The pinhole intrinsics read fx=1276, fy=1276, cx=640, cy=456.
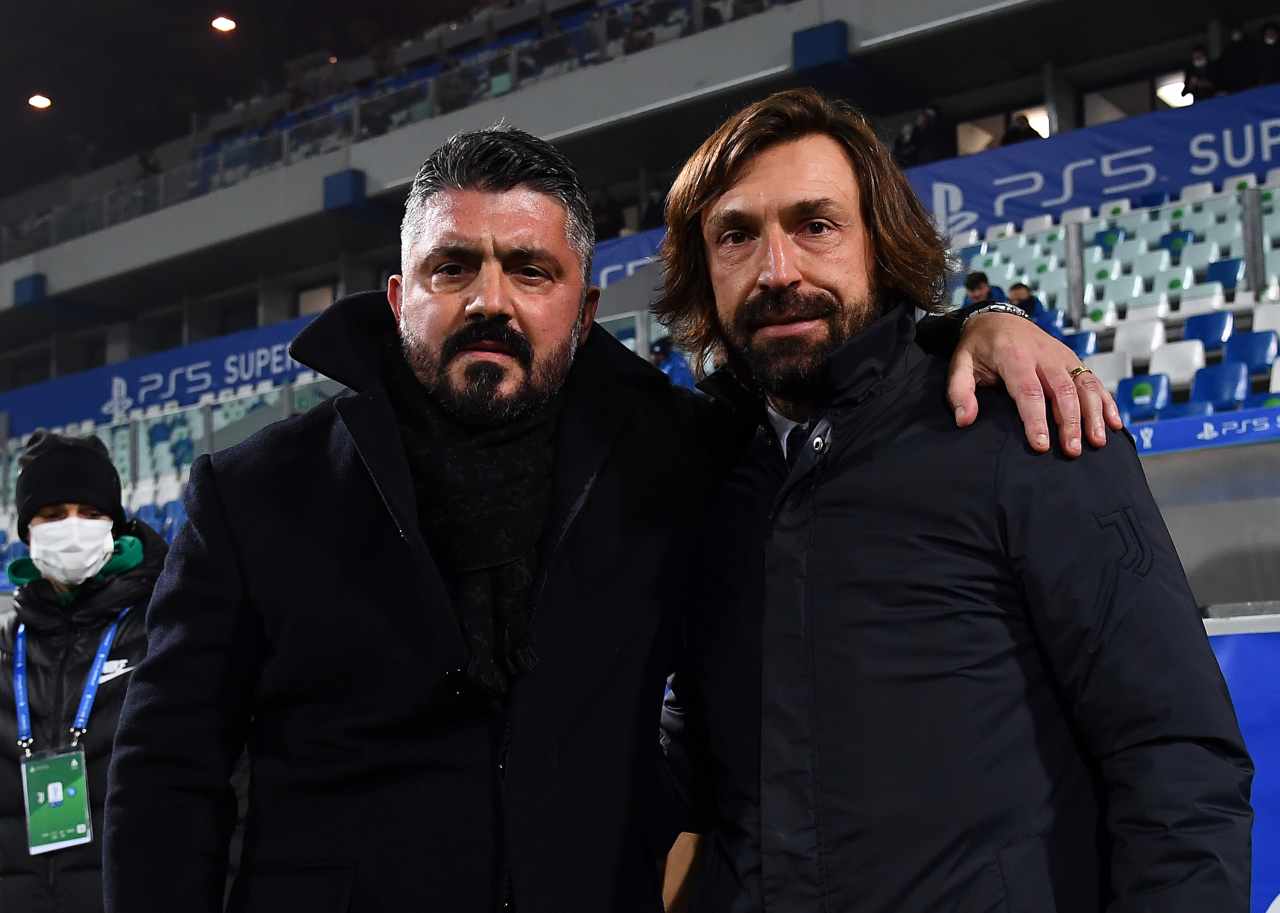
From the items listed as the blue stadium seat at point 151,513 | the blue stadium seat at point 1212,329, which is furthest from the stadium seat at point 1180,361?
the blue stadium seat at point 151,513

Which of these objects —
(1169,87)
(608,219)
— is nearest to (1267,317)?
(1169,87)

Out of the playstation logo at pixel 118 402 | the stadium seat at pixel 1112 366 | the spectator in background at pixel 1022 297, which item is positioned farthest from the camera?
the playstation logo at pixel 118 402

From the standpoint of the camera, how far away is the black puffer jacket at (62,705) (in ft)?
8.20

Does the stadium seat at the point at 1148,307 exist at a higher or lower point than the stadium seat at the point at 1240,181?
lower

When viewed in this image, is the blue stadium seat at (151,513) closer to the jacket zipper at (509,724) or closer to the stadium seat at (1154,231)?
the stadium seat at (1154,231)

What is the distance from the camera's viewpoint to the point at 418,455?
1.59m

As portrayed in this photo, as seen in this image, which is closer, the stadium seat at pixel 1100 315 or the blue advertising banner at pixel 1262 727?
the blue advertising banner at pixel 1262 727

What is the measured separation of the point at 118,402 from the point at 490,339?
54.0ft

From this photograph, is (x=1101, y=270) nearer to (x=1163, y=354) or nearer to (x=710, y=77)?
(x=1163, y=354)

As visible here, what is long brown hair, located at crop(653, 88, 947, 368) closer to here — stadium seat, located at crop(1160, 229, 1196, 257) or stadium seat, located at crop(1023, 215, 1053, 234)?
stadium seat, located at crop(1160, 229, 1196, 257)

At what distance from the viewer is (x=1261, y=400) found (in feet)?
20.8

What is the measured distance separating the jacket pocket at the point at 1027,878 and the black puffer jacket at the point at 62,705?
1.85 metres

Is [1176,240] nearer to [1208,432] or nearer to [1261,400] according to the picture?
[1261,400]

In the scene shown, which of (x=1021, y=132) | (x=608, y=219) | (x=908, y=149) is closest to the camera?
(x=1021, y=132)
